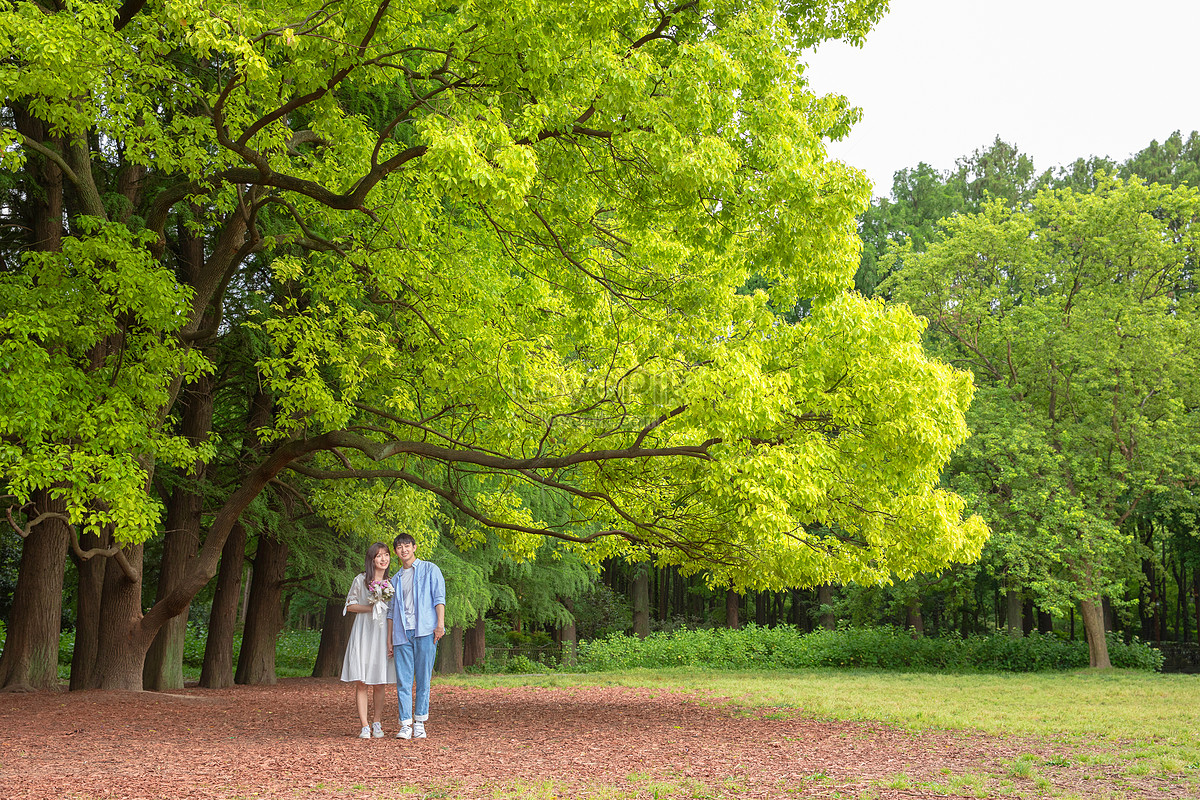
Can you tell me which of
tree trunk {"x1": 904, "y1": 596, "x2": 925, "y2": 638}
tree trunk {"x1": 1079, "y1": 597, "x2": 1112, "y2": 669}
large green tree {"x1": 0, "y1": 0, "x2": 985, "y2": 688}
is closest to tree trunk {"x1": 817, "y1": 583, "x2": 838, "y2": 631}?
tree trunk {"x1": 904, "y1": 596, "x2": 925, "y2": 638}

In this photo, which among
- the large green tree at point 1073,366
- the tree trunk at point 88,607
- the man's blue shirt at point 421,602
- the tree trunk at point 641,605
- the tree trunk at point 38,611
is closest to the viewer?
the man's blue shirt at point 421,602

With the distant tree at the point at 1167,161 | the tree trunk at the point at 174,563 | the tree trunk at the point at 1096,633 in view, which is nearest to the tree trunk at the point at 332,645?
the tree trunk at the point at 174,563

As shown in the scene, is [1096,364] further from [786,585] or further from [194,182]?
[194,182]

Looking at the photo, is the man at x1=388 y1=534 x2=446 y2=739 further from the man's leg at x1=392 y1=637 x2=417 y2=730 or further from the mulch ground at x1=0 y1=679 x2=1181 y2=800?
the mulch ground at x1=0 y1=679 x2=1181 y2=800

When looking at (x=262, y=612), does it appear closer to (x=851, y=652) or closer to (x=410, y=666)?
(x=410, y=666)

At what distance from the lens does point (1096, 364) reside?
23156mm

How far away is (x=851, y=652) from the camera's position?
25.5 meters

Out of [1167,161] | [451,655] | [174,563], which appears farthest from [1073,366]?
[174,563]

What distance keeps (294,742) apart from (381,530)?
6.59 m

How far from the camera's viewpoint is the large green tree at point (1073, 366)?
73.7ft

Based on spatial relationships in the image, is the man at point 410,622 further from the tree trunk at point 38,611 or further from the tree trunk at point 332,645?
the tree trunk at point 332,645

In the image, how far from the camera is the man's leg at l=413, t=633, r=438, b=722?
308 inches

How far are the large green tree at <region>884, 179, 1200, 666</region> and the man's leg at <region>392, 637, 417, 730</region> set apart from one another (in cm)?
1782

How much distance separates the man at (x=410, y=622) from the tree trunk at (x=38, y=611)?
7.11 metres
